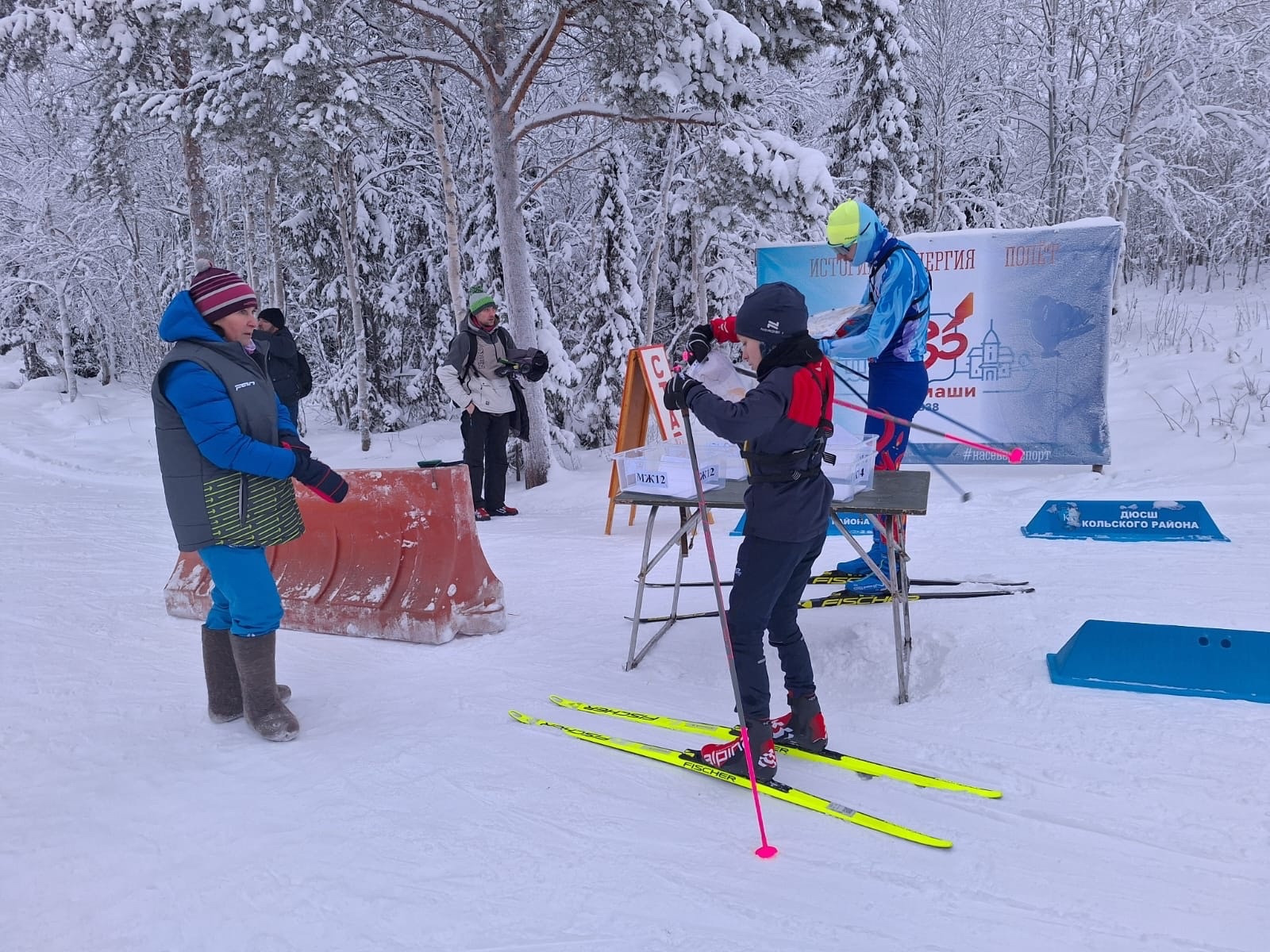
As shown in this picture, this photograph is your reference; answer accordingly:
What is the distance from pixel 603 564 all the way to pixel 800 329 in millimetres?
3710

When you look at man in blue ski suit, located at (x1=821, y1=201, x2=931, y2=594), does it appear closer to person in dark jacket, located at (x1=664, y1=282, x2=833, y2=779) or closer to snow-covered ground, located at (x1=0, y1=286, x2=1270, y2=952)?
snow-covered ground, located at (x1=0, y1=286, x2=1270, y2=952)

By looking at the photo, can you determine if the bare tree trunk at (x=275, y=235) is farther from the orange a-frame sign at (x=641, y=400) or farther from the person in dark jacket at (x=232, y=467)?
the person in dark jacket at (x=232, y=467)

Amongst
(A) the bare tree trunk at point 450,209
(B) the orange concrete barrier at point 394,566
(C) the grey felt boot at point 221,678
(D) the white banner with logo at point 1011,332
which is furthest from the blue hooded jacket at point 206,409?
(A) the bare tree trunk at point 450,209

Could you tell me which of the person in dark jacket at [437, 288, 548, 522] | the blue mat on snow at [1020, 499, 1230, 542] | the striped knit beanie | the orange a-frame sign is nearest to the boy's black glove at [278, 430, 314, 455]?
the striped knit beanie

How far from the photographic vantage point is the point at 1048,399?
8.05 meters

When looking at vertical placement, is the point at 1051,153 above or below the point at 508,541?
above

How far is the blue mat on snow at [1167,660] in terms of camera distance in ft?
11.2

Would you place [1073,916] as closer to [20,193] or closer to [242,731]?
[242,731]

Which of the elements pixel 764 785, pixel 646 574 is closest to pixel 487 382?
pixel 646 574

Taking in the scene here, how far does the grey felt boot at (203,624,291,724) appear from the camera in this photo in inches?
145

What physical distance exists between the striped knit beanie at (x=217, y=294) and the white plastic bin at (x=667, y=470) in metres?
1.86

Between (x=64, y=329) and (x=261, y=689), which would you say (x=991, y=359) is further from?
(x=64, y=329)

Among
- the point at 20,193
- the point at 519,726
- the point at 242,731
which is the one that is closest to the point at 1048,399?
the point at 519,726

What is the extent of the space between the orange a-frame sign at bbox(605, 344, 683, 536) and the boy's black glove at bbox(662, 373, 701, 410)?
12.8ft
